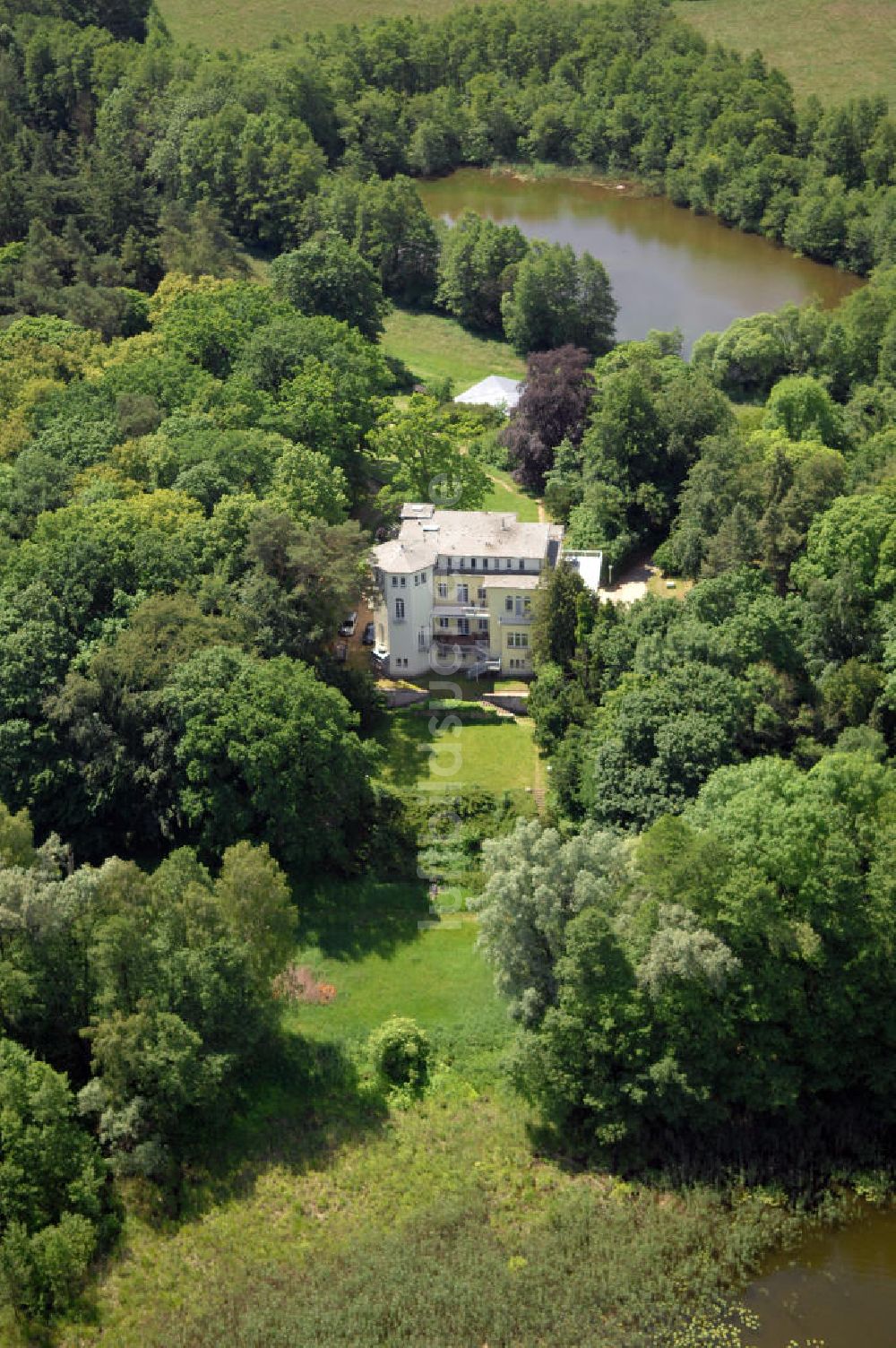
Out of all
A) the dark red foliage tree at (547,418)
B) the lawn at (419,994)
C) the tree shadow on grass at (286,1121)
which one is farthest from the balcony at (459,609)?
the tree shadow on grass at (286,1121)

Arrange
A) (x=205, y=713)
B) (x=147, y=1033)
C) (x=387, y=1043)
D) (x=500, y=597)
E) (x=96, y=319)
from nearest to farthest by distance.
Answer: (x=147, y=1033) < (x=387, y=1043) < (x=205, y=713) < (x=500, y=597) < (x=96, y=319)

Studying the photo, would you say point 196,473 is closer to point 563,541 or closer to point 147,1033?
point 563,541

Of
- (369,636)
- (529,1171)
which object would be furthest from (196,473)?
(529,1171)

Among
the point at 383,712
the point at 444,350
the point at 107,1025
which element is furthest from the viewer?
the point at 444,350

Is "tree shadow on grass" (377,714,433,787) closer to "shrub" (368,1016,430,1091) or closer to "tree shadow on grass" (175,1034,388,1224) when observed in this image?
"shrub" (368,1016,430,1091)

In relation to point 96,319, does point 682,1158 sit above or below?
below

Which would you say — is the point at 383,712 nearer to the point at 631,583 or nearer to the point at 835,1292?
the point at 631,583

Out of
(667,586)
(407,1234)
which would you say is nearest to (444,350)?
(667,586)
